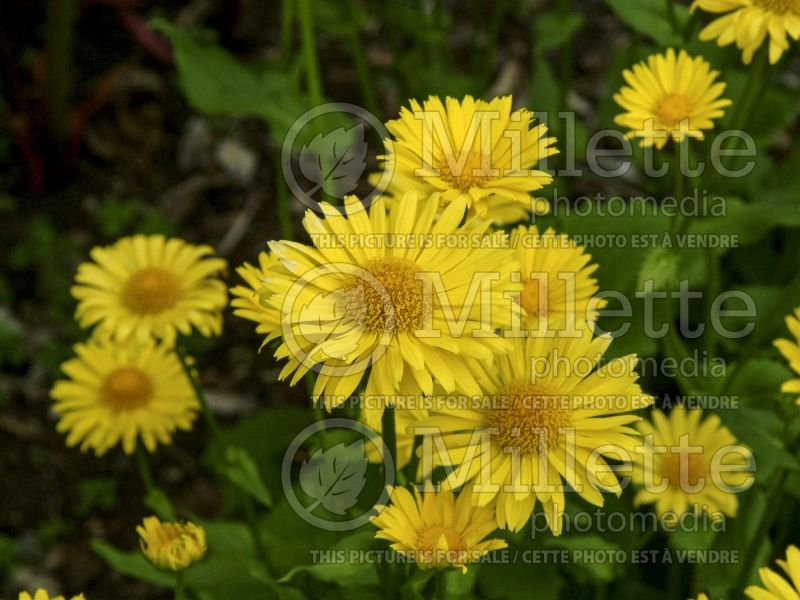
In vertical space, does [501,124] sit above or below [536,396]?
above

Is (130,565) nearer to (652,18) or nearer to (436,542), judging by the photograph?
(436,542)

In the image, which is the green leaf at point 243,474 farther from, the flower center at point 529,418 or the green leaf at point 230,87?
the green leaf at point 230,87

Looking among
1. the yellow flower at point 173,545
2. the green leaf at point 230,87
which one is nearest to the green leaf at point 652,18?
the green leaf at point 230,87

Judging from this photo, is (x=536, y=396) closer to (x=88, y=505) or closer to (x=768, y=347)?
(x=768, y=347)

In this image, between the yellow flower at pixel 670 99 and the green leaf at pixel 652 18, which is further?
the green leaf at pixel 652 18

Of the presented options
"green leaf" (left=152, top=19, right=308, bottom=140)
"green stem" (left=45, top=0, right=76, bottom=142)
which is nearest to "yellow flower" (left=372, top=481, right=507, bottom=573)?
"green leaf" (left=152, top=19, right=308, bottom=140)

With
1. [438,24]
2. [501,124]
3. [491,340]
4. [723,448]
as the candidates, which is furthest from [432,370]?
[438,24]

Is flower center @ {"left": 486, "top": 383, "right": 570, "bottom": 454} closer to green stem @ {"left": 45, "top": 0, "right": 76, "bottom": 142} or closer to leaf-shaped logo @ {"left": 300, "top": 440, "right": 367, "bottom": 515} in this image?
leaf-shaped logo @ {"left": 300, "top": 440, "right": 367, "bottom": 515}
